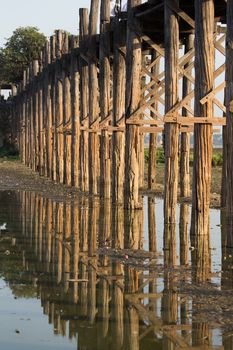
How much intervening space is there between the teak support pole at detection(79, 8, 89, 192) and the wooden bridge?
3 centimetres

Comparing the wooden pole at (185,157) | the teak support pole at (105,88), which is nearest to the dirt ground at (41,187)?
the teak support pole at (105,88)

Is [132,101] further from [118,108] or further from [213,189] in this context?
[213,189]

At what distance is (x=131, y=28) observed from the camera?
1803 centimetres

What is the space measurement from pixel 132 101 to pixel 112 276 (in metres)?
8.30

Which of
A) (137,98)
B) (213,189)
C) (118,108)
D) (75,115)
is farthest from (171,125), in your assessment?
(75,115)

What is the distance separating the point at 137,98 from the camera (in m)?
18.0

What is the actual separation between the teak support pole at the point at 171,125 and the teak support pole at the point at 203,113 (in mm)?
1410

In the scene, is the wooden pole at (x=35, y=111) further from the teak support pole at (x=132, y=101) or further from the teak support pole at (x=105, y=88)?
the teak support pole at (x=132, y=101)

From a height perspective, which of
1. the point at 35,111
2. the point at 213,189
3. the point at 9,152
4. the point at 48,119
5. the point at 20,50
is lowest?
the point at 213,189

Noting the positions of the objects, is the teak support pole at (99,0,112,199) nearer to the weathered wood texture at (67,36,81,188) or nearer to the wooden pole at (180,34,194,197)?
the wooden pole at (180,34,194,197)

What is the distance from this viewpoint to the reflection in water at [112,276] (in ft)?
24.3

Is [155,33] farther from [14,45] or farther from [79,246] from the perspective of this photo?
[14,45]

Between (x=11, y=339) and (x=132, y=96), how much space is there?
1130 cm

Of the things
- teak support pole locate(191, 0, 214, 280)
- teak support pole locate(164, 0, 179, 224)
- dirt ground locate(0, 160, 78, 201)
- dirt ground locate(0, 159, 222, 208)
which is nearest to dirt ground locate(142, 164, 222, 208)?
dirt ground locate(0, 159, 222, 208)
